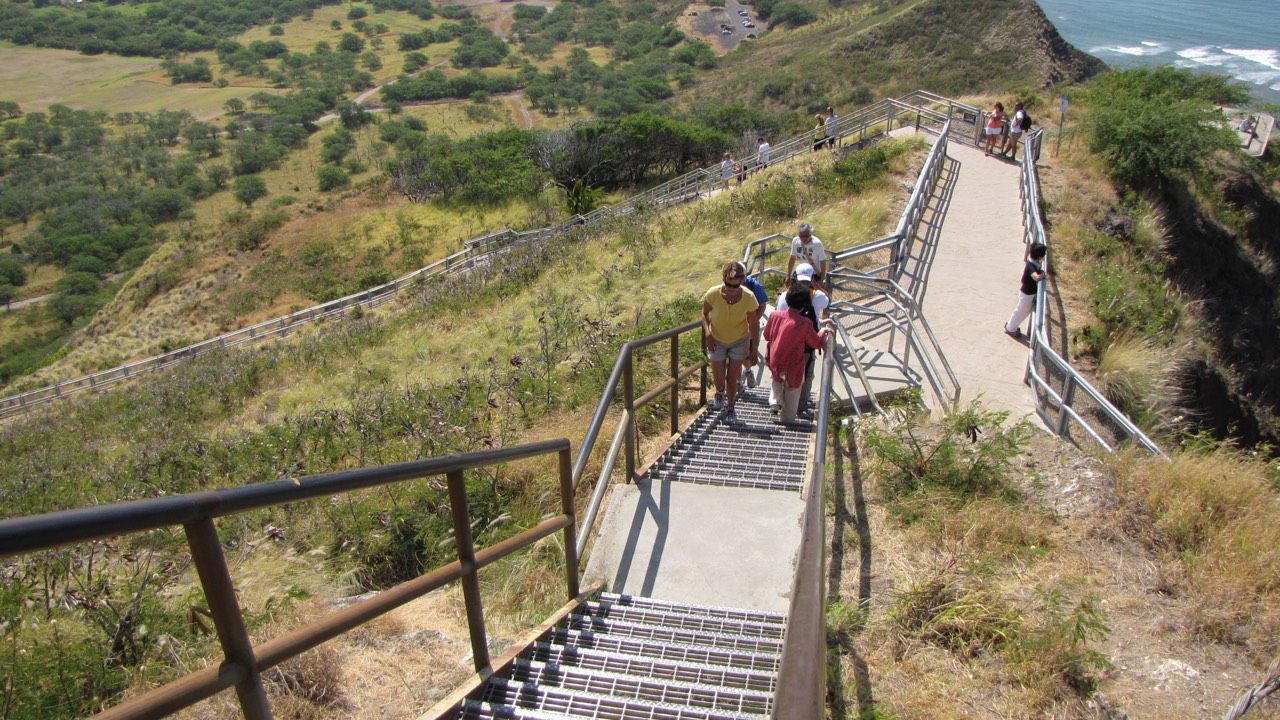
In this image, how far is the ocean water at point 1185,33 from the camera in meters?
74.5

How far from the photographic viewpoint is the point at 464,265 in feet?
84.2

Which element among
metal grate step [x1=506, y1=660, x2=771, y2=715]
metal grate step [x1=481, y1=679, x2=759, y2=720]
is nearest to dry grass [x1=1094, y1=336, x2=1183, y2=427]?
metal grate step [x1=506, y1=660, x2=771, y2=715]

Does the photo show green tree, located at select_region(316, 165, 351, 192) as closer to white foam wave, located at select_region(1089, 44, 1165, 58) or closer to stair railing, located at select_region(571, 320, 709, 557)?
stair railing, located at select_region(571, 320, 709, 557)

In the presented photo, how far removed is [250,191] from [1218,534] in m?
77.1

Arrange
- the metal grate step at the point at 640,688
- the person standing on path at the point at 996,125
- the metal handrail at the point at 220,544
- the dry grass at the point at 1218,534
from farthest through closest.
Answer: the person standing on path at the point at 996,125 < the dry grass at the point at 1218,534 < the metal grate step at the point at 640,688 < the metal handrail at the point at 220,544

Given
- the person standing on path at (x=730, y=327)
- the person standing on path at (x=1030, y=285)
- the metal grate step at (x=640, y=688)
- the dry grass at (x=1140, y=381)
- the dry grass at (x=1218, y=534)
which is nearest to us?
the metal grate step at (x=640, y=688)

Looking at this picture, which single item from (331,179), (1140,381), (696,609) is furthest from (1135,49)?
(696,609)

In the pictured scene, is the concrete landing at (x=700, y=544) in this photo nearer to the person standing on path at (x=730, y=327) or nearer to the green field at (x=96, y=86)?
the person standing on path at (x=730, y=327)

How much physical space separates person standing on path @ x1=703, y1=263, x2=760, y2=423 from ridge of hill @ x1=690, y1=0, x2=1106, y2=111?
44.0m

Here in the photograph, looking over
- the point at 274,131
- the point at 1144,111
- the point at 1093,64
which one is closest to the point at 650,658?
the point at 1144,111

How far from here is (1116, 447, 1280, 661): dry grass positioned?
442cm

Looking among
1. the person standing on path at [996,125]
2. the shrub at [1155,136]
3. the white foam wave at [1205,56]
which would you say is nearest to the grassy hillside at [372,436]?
the person standing on path at [996,125]

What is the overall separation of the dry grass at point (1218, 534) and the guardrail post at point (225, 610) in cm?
488

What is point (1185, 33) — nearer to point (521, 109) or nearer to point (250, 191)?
point (521, 109)
